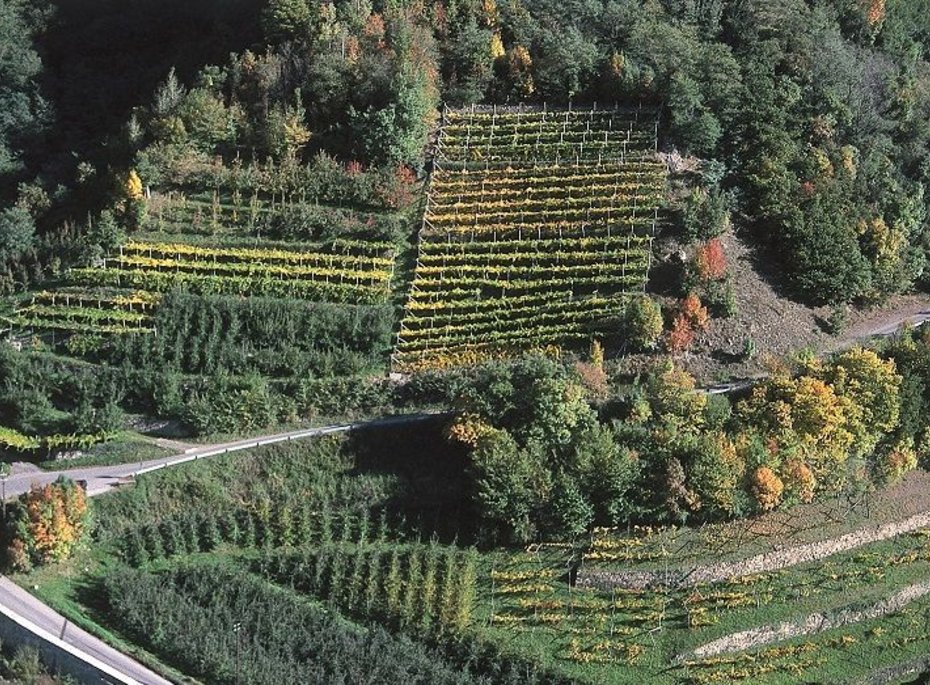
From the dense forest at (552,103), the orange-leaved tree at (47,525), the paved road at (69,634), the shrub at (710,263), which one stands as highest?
the dense forest at (552,103)

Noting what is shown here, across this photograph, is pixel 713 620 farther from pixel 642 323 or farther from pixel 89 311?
pixel 89 311

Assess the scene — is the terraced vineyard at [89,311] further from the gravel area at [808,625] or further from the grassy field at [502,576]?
the gravel area at [808,625]

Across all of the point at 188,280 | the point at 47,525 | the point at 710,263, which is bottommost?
the point at 47,525

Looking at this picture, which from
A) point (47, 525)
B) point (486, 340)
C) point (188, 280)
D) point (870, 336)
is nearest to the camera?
point (47, 525)

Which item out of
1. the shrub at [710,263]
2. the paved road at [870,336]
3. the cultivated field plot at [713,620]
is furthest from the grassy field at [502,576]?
the shrub at [710,263]

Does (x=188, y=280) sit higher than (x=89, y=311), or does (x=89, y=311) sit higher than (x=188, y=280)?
(x=188, y=280)

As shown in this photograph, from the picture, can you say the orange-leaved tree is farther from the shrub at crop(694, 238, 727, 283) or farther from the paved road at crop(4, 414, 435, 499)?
the shrub at crop(694, 238, 727, 283)

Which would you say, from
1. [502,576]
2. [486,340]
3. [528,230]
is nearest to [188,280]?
[486,340]
